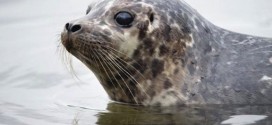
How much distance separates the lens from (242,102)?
8367 millimetres

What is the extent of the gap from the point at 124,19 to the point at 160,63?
61cm

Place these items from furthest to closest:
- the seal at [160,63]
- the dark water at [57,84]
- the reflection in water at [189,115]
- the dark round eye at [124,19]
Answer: the dark round eye at [124,19] < the seal at [160,63] < the dark water at [57,84] < the reflection in water at [189,115]

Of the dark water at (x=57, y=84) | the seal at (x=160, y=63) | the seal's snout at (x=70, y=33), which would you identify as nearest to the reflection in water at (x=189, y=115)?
the dark water at (x=57, y=84)

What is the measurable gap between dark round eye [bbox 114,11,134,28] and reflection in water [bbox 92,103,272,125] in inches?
35.5

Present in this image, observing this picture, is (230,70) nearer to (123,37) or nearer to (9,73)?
(123,37)

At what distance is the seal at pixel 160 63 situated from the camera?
831 cm

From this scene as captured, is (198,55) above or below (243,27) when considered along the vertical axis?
below

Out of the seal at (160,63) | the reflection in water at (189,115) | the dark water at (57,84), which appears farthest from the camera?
the seal at (160,63)

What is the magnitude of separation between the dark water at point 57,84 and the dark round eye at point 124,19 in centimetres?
90

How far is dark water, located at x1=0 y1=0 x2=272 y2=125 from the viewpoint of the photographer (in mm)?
8039

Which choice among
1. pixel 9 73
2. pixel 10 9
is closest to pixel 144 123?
pixel 9 73

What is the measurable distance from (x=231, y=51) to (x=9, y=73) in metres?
3.49

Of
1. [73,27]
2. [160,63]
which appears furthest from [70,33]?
[160,63]

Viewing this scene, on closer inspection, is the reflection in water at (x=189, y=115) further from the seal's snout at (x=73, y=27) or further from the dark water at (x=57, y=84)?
the seal's snout at (x=73, y=27)
